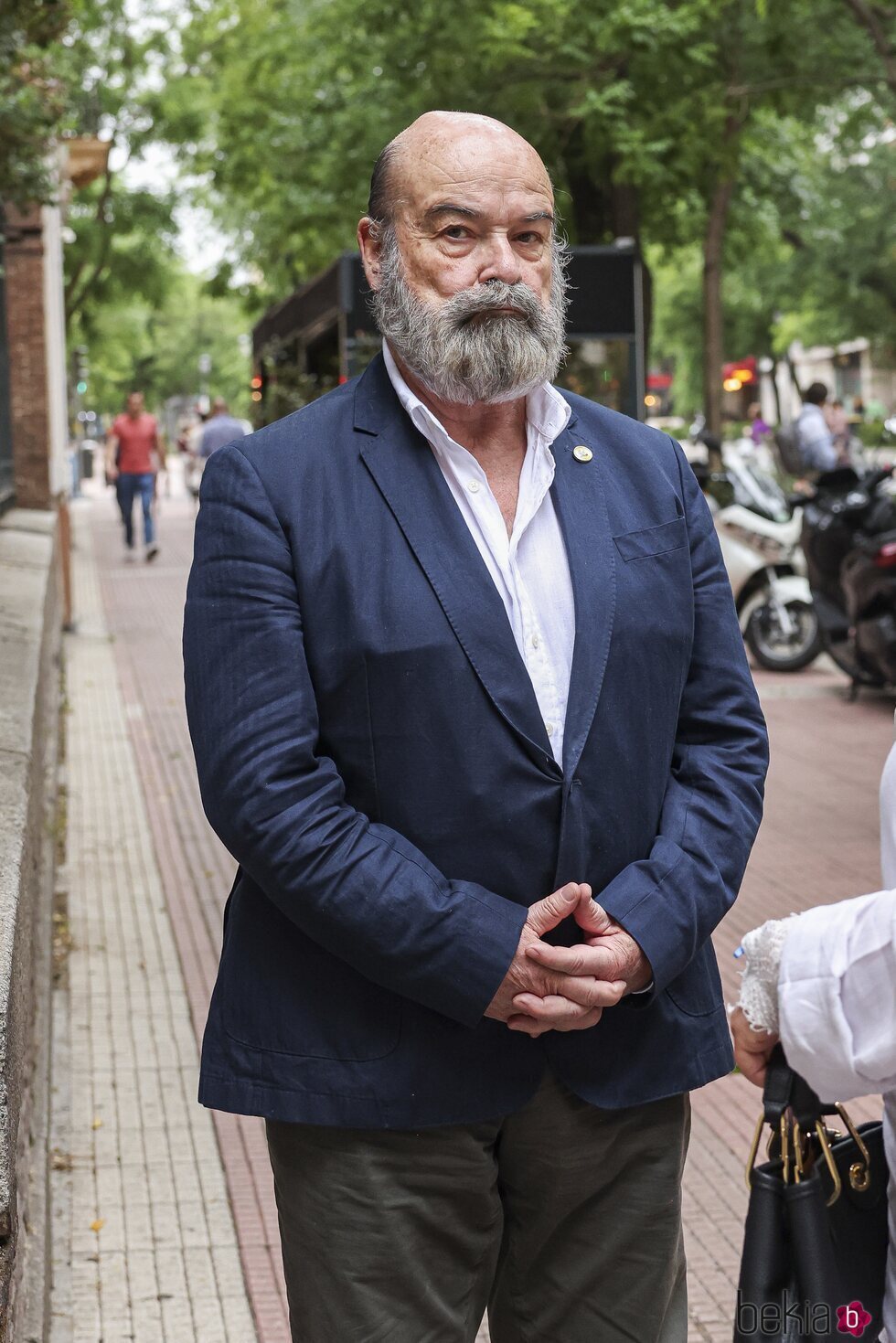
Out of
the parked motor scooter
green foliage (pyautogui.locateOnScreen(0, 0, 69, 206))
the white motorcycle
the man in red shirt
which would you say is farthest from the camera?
the man in red shirt

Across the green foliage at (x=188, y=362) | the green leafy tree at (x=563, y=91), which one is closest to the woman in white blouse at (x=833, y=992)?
the green leafy tree at (x=563, y=91)

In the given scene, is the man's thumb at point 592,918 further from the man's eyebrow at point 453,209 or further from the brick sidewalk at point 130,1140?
the brick sidewalk at point 130,1140

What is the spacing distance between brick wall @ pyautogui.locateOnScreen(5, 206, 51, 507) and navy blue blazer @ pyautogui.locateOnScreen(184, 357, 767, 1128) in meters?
12.3

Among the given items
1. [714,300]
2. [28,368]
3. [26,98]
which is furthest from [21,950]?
[714,300]

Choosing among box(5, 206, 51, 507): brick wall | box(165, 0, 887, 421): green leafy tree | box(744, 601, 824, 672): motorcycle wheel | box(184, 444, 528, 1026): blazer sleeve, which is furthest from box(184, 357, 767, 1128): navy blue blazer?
box(5, 206, 51, 507): brick wall

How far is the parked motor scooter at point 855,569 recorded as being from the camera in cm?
988

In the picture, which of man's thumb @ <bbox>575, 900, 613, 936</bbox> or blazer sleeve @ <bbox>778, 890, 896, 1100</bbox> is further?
man's thumb @ <bbox>575, 900, 613, 936</bbox>

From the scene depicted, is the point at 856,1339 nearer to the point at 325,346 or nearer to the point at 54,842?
the point at 54,842

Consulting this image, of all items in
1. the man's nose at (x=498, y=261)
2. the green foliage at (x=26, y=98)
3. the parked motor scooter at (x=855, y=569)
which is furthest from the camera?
Answer: the parked motor scooter at (x=855, y=569)

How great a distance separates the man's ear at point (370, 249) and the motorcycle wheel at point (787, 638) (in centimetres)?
1006

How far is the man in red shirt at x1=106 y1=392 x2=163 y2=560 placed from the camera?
65.5 ft

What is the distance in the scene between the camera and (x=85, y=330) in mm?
32375

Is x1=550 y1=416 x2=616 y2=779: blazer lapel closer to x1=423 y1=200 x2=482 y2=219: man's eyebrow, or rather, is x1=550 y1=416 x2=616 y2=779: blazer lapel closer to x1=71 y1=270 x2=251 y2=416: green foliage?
x1=423 y1=200 x2=482 y2=219: man's eyebrow

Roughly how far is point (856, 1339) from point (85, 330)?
105 ft
